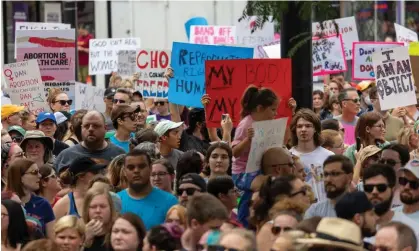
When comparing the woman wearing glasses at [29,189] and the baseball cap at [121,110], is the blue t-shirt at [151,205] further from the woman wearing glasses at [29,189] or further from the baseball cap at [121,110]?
the baseball cap at [121,110]

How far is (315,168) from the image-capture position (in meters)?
10.8

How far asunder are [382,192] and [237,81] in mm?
3423

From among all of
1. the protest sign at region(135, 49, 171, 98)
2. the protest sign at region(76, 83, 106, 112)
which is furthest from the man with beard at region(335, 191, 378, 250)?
the protest sign at region(76, 83, 106, 112)

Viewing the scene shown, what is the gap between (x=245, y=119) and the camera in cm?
1057

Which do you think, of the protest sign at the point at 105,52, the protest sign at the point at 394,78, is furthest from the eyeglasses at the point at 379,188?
the protest sign at the point at 105,52

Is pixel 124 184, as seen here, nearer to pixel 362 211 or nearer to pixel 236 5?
pixel 362 211

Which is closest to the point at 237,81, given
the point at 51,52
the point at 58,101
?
the point at 58,101

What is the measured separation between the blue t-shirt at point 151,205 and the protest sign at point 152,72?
695 centimetres

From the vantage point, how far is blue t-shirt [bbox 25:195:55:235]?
371 inches

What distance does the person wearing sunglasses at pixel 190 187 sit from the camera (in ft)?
30.6

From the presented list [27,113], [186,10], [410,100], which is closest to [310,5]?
[410,100]

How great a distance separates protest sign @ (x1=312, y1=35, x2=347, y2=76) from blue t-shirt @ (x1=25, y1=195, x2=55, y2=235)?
992 centimetres

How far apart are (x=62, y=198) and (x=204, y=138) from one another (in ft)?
11.5

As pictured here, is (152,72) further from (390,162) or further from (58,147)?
(390,162)
